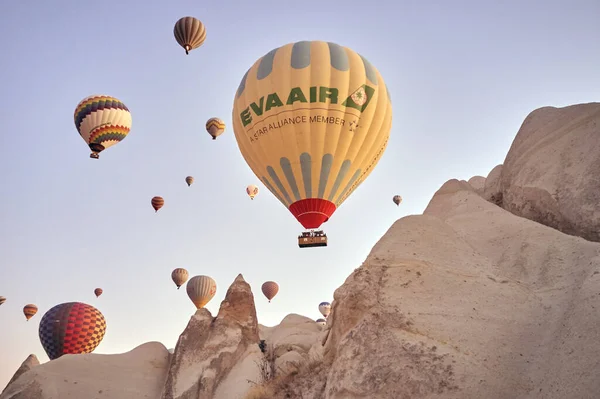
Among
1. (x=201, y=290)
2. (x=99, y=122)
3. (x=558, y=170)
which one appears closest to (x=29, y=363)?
(x=201, y=290)

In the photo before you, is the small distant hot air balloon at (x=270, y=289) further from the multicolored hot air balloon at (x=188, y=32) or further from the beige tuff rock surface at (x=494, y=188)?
the beige tuff rock surface at (x=494, y=188)

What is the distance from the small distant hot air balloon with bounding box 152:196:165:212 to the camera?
42.1 m

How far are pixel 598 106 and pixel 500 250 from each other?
516 cm

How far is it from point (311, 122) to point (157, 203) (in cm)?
2646

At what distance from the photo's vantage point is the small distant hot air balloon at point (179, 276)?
40094 millimetres

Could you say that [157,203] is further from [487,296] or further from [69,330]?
[487,296]

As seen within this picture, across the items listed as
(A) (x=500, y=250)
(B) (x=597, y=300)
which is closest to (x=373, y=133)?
(A) (x=500, y=250)

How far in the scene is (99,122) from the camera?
30375 mm

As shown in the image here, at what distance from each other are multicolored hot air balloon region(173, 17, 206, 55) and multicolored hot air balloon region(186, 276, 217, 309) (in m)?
16.6

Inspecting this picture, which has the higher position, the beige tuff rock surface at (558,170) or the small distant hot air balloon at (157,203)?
the small distant hot air balloon at (157,203)

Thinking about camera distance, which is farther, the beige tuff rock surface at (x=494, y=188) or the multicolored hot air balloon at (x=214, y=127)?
the multicolored hot air balloon at (x=214, y=127)

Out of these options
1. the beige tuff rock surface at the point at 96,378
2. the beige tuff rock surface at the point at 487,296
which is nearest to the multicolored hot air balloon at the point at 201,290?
the beige tuff rock surface at the point at 96,378

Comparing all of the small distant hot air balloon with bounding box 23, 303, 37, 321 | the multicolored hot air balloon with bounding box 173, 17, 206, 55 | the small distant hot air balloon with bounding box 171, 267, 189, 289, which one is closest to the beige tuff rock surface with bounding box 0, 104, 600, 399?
the multicolored hot air balloon with bounding box 173, 17, 206, 55

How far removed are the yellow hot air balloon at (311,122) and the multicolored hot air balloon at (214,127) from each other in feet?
56.9
